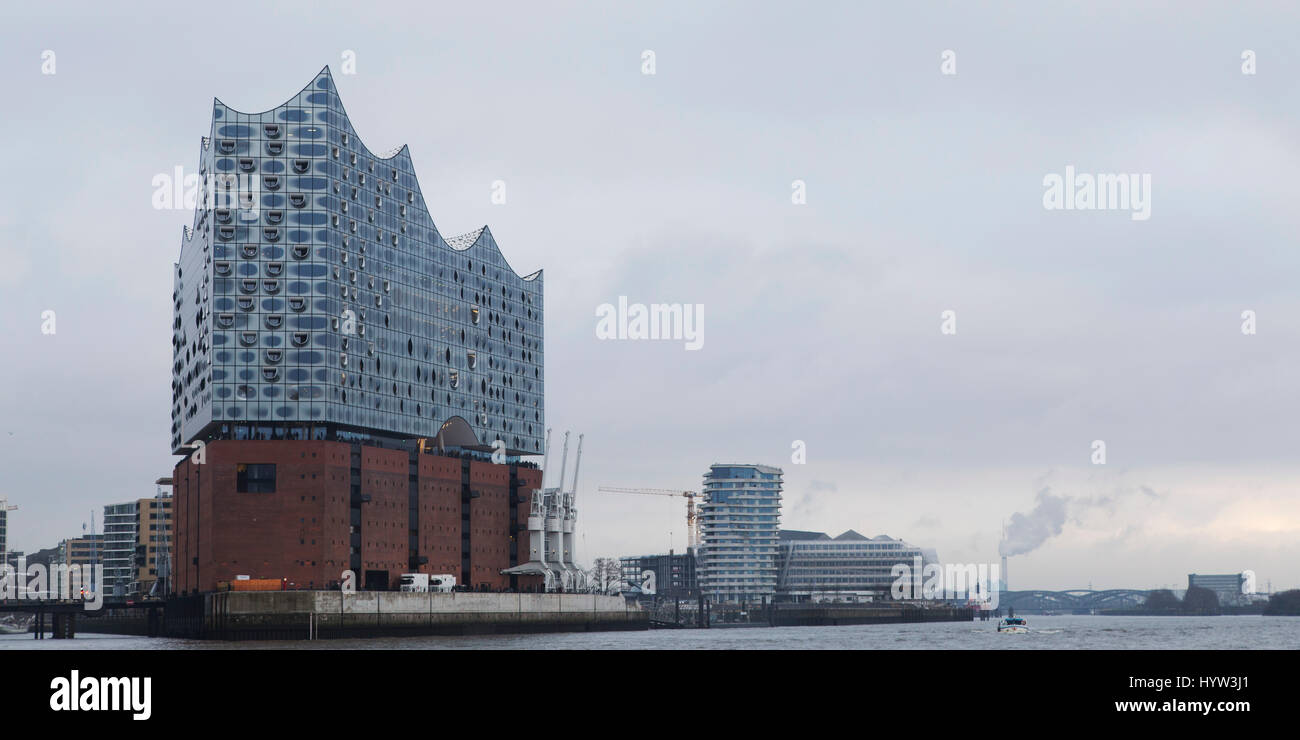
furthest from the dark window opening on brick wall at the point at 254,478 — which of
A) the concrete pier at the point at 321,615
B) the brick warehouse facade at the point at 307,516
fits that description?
the concrete pier at the point at 321,615

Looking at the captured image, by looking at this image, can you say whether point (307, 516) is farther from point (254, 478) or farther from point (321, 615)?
point (321, 615)

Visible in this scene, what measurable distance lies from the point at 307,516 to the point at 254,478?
7.48 metres

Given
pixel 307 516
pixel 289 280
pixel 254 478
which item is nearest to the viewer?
pixel 307 516

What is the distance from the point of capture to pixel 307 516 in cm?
16888

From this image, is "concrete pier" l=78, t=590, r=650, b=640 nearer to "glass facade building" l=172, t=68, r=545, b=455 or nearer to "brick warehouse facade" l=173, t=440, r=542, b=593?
"brick warehouse facade" l=173, t=440, r=542, b=593

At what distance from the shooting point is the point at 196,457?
177500 millimetres

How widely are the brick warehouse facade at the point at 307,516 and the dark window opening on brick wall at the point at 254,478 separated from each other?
0.37 feet

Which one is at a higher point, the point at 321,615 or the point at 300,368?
the point at 300,368

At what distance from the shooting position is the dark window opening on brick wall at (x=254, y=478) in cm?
16888

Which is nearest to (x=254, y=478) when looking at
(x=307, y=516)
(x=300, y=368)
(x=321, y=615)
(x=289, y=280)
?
(x=307, y=516)

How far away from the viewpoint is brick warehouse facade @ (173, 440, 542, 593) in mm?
168000

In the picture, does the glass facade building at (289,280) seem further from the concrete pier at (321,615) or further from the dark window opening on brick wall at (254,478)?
the concrete pier at (321,615)
